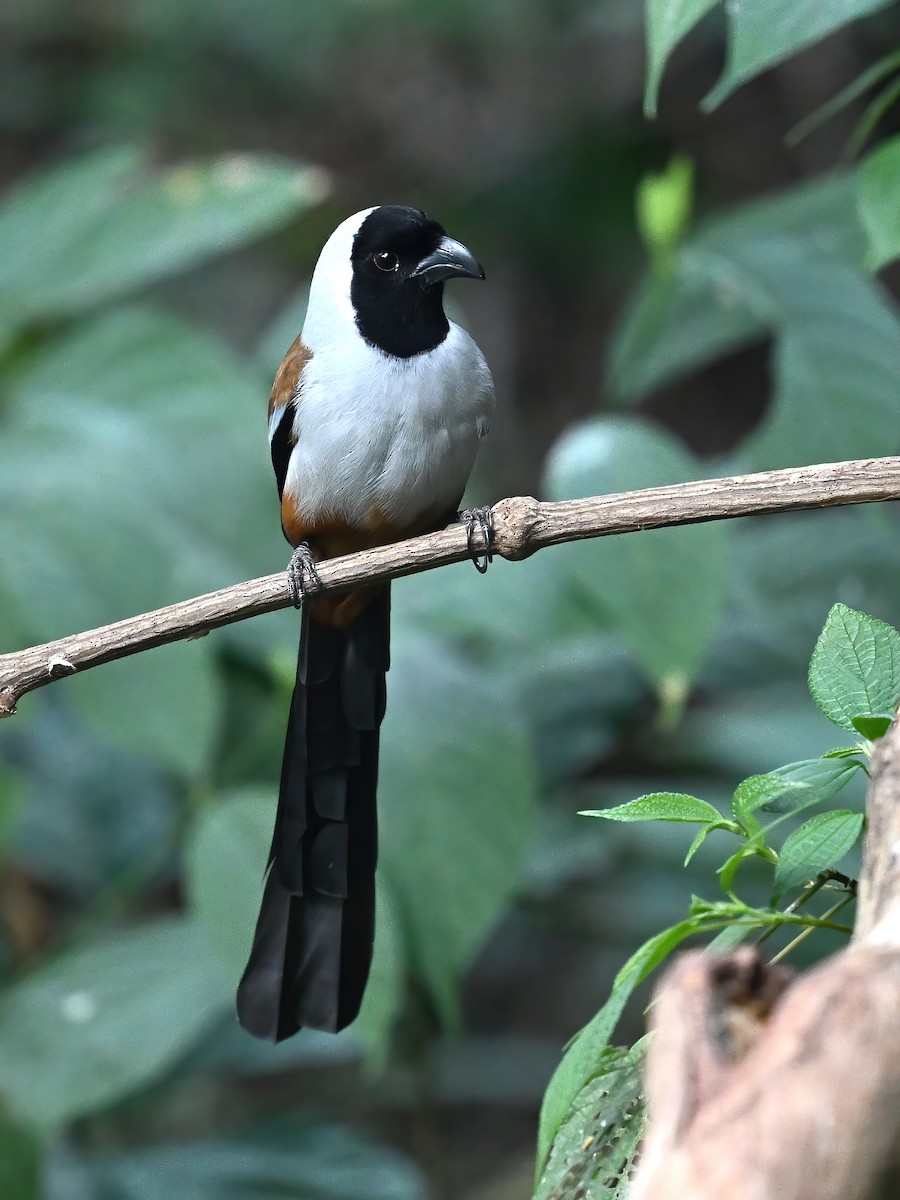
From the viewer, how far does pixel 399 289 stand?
249 centimetres

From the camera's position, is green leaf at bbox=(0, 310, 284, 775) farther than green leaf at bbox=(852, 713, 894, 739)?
Yes

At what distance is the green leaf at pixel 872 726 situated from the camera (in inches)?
42.7

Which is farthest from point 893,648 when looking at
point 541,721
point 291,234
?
point 291,234

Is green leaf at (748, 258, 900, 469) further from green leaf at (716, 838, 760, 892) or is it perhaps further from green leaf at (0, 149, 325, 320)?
green leaf at (716, 838, 760, 892)

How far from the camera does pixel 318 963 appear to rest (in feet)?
6.70

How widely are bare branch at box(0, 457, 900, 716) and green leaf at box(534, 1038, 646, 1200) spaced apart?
60 cm

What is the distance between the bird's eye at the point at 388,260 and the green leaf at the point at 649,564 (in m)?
0.46

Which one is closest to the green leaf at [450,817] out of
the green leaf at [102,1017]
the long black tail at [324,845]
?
the long black tail at [324,845]

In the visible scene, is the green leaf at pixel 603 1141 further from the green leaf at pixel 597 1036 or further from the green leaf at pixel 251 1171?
the green leaf at pixel 251 1171

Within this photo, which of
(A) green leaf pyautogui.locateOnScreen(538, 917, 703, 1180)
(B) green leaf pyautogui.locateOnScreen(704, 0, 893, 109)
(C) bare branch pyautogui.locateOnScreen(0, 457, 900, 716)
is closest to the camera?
(A) green leaf pyautogui.locateOnScreen(538, 917, 703, 1180)

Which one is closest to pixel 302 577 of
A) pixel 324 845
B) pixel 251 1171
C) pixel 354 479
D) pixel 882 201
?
pixel 354 479

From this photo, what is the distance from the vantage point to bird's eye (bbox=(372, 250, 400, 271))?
250 cm

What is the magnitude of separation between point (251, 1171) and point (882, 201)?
269 cm

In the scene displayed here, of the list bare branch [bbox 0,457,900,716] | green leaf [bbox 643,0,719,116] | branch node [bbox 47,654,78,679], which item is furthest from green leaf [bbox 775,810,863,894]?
branch node [bbox 47,654,78,679]
